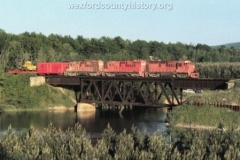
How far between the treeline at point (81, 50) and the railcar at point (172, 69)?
38475 mm

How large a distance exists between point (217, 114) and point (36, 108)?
38310 millimetres

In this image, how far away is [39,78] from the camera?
306 feet

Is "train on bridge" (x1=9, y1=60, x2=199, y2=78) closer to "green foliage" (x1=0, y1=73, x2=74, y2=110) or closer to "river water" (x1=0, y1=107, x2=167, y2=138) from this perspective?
"green foliage" (x1=0, y1=73, x2=74, y2=110)

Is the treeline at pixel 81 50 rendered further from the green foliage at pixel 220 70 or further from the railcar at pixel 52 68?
the green foliage at pixel 220 70

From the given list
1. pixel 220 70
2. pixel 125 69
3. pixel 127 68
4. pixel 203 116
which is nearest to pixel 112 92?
pixel 125 69

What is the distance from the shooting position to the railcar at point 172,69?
81.5m

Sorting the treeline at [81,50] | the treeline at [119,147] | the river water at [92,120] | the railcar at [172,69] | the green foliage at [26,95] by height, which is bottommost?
the river water at [92,120]

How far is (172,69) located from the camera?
83062 millimetres

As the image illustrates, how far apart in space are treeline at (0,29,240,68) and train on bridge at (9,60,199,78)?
1614 centimetres

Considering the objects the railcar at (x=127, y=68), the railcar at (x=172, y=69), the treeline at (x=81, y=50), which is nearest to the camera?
the railcar at (x=172, y=69)

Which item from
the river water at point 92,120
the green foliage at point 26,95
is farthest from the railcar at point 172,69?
the green foliage at point 26,95

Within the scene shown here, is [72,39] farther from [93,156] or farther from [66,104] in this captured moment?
[93,156]

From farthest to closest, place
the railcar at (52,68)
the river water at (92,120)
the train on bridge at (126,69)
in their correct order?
the railcar at (52,68) < the train on bridge at (126,69) < the river water at (92,120)

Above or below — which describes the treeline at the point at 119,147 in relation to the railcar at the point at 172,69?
below
